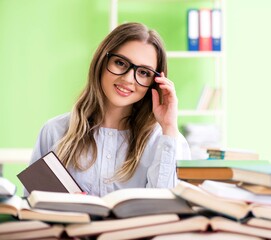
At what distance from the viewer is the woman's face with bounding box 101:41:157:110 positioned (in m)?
1.99

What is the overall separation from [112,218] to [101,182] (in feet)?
2.87

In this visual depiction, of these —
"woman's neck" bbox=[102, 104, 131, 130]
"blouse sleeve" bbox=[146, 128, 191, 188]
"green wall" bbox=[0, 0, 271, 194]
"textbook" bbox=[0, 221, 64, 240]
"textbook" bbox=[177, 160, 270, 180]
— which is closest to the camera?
"textbook" bbox=[0, 221, 64, 240]

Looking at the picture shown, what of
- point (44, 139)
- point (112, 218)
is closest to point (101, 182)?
point (44, 139)

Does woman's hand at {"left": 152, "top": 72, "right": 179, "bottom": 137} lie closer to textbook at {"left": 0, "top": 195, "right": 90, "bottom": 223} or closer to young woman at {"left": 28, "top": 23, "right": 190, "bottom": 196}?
young woman at {"left": 28, "top": 23, "right": 190, "bottom": 196}

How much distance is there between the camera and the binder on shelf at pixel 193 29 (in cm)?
459

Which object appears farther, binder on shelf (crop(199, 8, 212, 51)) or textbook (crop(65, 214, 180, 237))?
binder on shelf (crop(199, 8, 212, 51))

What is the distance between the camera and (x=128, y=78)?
1974 millimetres

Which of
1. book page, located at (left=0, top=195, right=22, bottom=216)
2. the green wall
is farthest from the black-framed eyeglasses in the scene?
the green wall

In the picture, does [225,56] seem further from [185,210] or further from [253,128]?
[185,210]

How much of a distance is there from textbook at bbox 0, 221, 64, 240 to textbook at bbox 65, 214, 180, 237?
30mm

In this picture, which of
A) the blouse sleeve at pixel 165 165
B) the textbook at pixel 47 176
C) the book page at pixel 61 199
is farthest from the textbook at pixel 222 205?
the blouse sleeve at pixel 165 165

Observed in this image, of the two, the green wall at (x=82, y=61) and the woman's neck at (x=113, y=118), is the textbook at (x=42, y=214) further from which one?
the green wall at (x=82, y=61)

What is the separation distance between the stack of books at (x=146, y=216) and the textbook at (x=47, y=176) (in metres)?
0.45

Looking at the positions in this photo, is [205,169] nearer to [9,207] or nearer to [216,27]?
[9,207]
